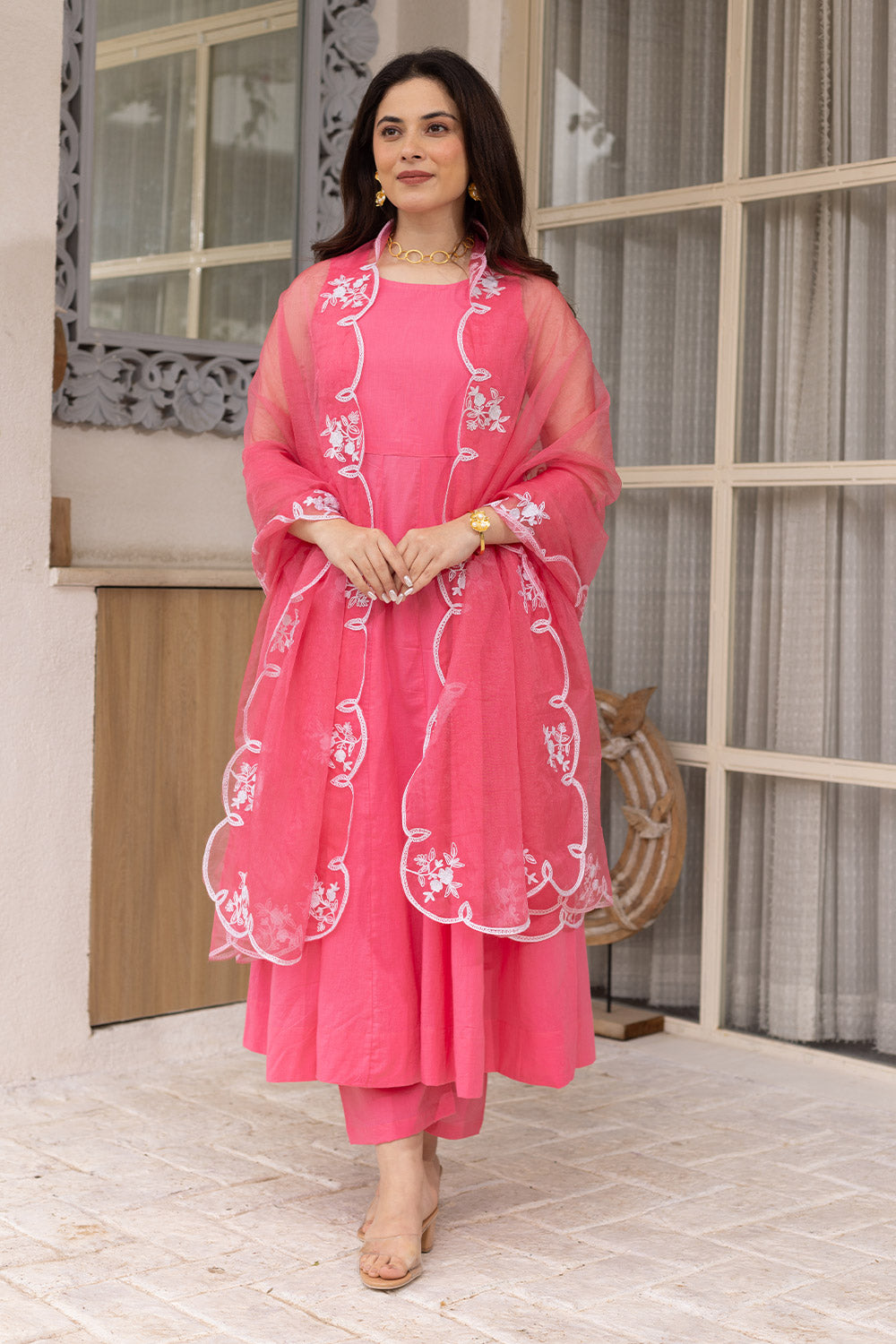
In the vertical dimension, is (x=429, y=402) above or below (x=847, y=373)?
below

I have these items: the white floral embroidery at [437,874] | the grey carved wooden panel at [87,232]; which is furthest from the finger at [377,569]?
the grey carved wooden panel at [87,232]

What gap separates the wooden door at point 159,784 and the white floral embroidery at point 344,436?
2.69 feet

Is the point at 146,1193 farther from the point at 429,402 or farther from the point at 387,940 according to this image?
the point at 429,402

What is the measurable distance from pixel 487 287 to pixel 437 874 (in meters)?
0.78

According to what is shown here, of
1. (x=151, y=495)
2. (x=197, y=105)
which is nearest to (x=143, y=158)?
(x=197, y=105)

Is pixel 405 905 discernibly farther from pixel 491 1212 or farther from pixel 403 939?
pixel 491 1212

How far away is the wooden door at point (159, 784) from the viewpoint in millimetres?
2670

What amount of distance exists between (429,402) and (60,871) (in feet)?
3.81

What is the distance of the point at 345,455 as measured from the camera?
198cm

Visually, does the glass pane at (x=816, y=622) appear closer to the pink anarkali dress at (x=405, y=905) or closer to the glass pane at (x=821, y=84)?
the glass pane at (x=821, y=84)

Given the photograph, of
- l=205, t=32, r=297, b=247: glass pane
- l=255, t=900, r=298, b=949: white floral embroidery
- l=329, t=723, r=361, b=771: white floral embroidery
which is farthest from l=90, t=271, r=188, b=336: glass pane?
l=255, t=900, r=298, b=949: white floral embroidery

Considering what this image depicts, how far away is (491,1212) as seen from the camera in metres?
2.10

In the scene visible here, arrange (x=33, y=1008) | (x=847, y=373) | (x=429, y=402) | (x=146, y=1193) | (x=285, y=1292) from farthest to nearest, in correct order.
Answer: (x=847, y=373) < (x=33, y=1008) < (x=146, y=1193) < (x=429, y=402) < (x=285, y=1292)

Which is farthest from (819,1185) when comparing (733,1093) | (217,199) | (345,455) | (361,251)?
(217,199)
